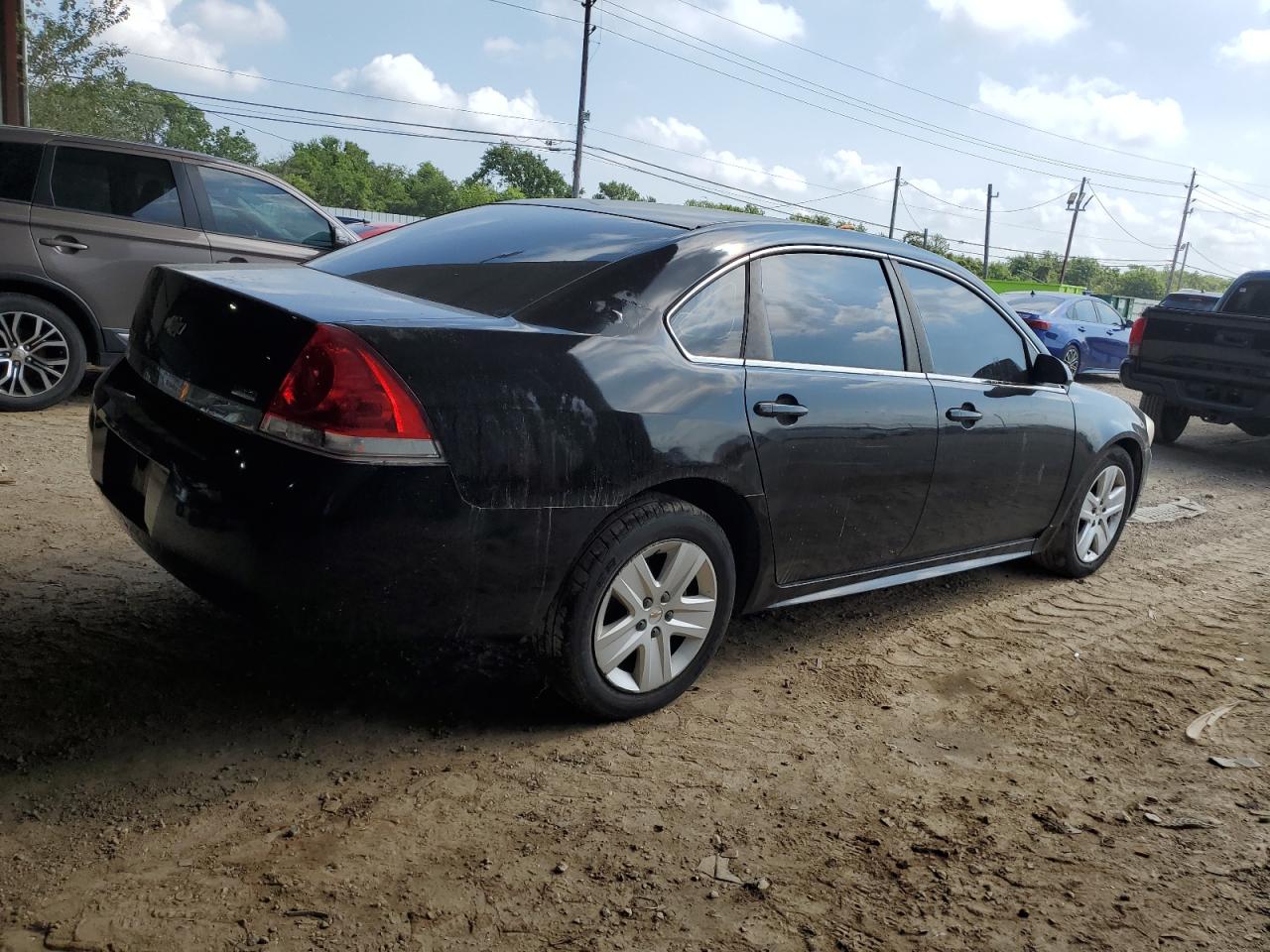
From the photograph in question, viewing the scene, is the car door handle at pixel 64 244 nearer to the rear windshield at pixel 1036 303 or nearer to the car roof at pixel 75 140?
the car roof at pixel 75 140

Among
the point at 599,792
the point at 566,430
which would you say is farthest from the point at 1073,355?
the point at 599,792

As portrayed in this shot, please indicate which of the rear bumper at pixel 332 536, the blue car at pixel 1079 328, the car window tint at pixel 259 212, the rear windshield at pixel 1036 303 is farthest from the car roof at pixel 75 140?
the rear windshield at pixel 1036 303

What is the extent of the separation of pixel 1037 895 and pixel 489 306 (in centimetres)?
211

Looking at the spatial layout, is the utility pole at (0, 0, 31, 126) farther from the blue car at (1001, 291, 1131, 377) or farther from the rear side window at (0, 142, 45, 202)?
the blue car at (1001, 291, 1131, 377)

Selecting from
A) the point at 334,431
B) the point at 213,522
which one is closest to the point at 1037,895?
the point at 334,431

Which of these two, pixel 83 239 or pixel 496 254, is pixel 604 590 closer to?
pixel 496 254

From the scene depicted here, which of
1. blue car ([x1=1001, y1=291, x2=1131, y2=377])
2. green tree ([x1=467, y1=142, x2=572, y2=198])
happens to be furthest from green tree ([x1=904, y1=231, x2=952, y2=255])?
blue car ([x1=1001, y1=291, x2=1131, y2=377])

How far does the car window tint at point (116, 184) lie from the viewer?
7.02 metres

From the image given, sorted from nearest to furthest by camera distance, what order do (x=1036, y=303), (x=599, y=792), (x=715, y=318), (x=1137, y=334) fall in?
1. (x=599, y=792)
2. (x=715, y=318)
3. (x=1137, y=334)
4. (x=1036, y=303)

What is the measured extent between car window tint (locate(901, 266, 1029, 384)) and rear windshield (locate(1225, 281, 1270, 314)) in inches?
284

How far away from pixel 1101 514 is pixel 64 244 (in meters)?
6.50

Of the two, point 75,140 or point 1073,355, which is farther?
point 1073,355

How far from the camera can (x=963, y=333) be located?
4402 mm

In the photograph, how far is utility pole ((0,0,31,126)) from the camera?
528 inches
